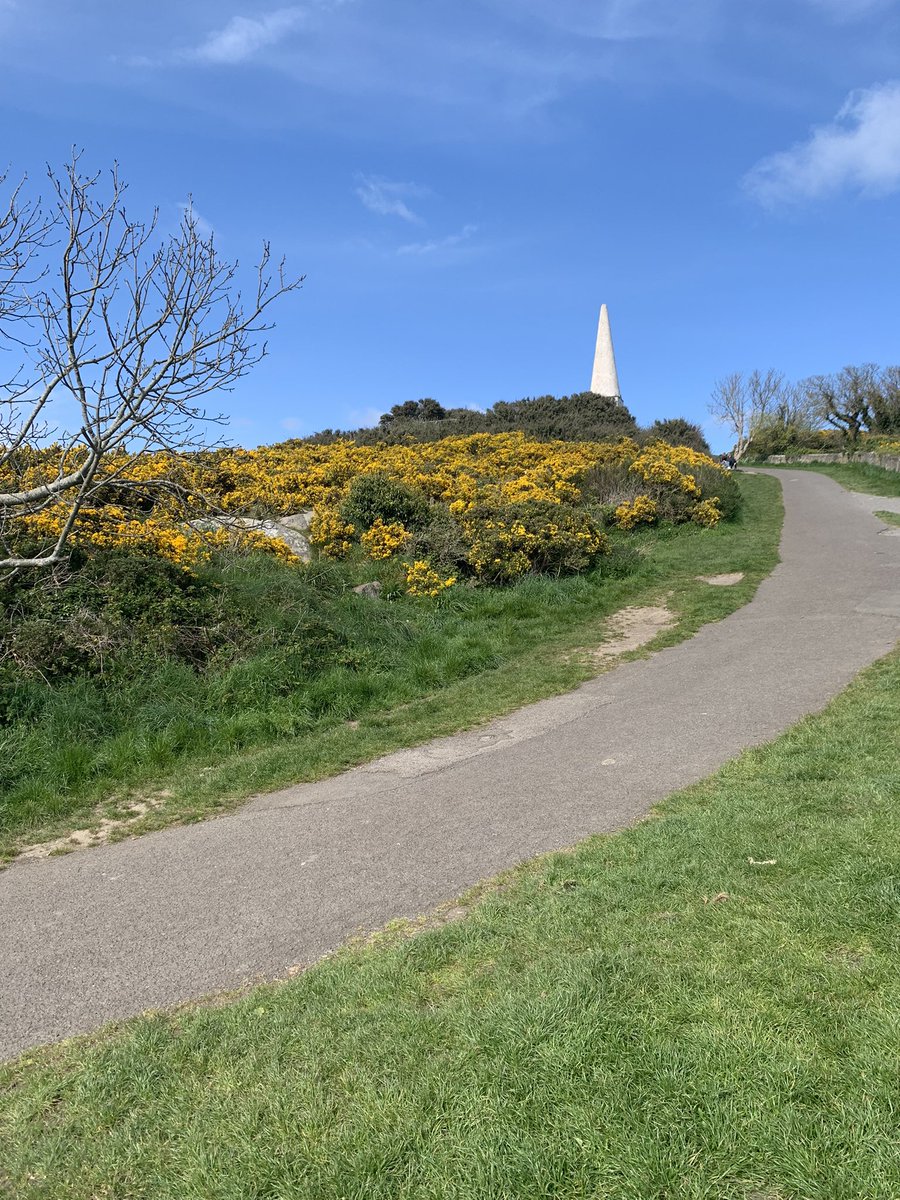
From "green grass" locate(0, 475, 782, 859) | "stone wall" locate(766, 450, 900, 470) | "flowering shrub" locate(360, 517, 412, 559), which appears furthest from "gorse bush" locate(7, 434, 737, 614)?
"stone wall" locate(766, 450, 900, 470)

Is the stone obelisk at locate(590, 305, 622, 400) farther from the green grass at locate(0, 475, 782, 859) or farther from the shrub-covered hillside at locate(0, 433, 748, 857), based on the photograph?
the green grass at locate(0, 475, 782, 859)

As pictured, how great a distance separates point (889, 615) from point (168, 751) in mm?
8774

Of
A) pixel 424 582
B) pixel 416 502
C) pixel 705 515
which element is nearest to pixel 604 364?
pixel 705 515

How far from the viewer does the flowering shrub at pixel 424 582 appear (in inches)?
424

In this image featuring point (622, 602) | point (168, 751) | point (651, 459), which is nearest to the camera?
point (168, 751)

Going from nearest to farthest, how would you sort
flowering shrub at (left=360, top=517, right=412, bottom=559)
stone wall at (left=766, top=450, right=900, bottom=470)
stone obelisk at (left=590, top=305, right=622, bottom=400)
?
1. flowering shrub at (left=360, top=517, right=412, bottom=559)
2. stone wall at (left=766, top=450, right=900, bottom=470)
3. stone obelisk at (left=590, top=305, right=622, bottom=400)

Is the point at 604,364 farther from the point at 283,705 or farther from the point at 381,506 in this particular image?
the point at 283,705

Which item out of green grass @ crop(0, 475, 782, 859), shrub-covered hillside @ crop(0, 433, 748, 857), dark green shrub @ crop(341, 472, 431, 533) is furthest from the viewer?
dark green shrub @ crop(341, 472, 431, 533)

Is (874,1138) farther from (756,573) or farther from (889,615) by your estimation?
(756,573)

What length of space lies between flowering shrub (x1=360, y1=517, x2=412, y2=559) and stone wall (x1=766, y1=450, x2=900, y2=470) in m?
25.5

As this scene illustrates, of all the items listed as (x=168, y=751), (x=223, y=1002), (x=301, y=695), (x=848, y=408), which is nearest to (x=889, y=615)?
(x=301, y=695)

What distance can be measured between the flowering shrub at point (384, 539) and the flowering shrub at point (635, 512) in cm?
648

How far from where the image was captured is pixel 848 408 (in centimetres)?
5516

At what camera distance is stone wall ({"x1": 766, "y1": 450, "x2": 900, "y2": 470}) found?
3092 centimetres
